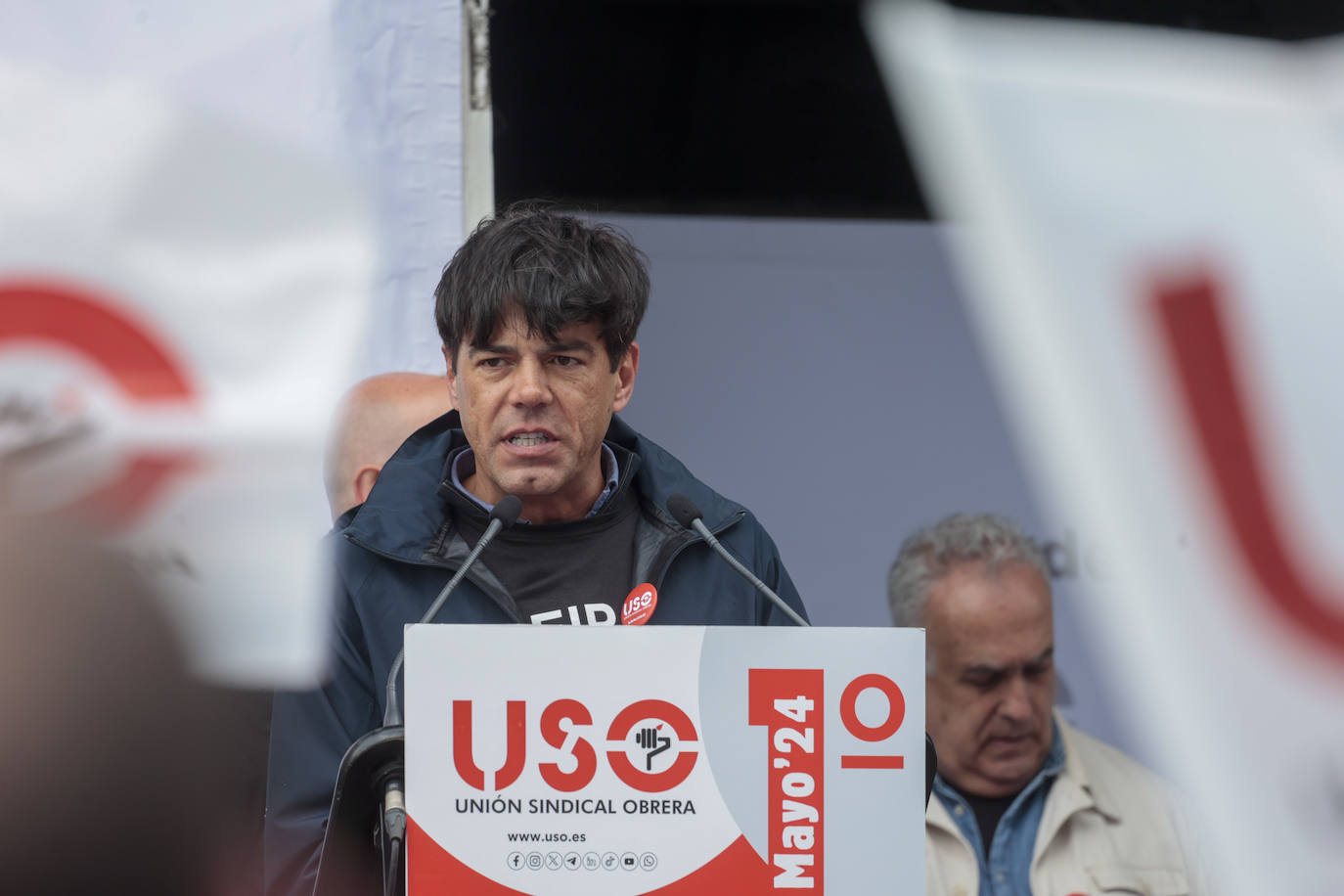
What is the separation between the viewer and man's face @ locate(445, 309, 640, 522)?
1.58 metres

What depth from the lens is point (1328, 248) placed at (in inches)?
101

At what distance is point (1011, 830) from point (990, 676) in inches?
10.3

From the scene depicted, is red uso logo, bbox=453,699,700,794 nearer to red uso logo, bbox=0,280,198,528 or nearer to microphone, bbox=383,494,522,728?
microphone, bbox=383,494,522,728

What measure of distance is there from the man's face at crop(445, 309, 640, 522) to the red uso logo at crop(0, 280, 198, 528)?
84cm

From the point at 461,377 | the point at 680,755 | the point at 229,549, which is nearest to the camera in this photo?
the point at 680,755

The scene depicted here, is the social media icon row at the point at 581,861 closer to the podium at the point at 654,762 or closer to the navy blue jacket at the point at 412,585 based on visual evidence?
the podium at the point at 654,762

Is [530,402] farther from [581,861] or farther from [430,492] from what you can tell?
[581,861]

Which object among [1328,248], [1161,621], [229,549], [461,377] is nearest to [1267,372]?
[1328,248]

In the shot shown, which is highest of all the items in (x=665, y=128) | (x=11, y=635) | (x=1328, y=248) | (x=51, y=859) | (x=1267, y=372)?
(x=665, y=128)

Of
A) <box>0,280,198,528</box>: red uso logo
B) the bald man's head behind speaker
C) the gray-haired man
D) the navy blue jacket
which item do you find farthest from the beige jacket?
<box>0,280,198,528</box>: red uso logo

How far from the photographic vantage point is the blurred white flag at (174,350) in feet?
7.49

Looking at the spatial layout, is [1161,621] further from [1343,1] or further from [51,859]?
[51,859]

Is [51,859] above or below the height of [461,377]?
below

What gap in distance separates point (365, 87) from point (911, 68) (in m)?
1.04
